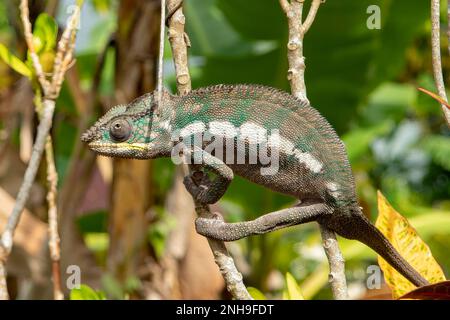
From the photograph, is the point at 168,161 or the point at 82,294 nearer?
the point at 82,294

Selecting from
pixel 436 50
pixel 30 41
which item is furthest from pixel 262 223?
pixel 30 41

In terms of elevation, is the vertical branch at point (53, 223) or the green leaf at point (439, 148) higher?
the green leaf at point (439, 148)

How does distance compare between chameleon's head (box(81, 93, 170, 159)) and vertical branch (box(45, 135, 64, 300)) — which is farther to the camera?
vertical branch (box(45, 135, 64, 300))

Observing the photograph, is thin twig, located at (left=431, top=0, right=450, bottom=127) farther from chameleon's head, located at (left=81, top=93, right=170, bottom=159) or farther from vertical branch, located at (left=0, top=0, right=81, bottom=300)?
vertical branch, located at (left=0, top=0, right=81, bottom=300)

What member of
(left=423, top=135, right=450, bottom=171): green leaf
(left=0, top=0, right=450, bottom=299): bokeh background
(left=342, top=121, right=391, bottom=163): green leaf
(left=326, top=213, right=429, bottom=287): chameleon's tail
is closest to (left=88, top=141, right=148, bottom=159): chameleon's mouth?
(left=326, top=213, right=429, bottom=287): chameleon's tail

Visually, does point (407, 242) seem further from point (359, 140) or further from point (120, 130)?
point (359, 140)

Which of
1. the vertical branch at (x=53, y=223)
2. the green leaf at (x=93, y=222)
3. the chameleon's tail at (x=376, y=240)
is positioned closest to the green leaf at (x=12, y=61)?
the vertical branch at (x=53, y=223)

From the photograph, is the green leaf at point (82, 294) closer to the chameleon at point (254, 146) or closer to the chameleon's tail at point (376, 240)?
the chameleon at point (254, 146)

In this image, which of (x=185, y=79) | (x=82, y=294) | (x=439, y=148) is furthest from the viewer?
(x=439, y=148)
